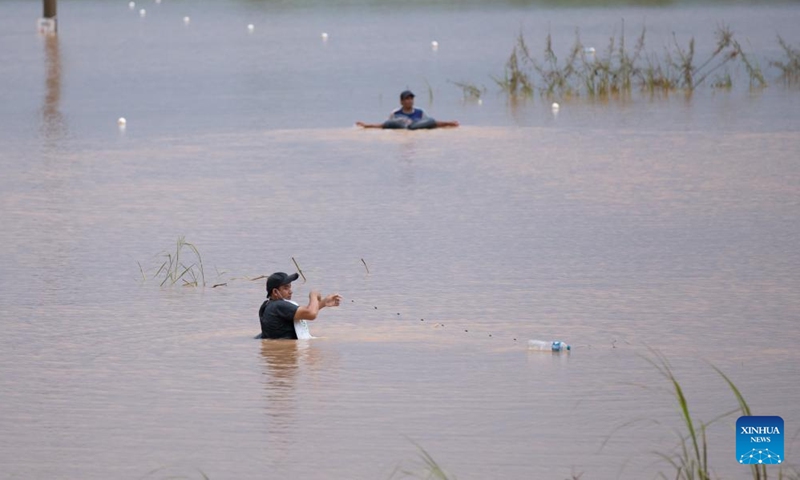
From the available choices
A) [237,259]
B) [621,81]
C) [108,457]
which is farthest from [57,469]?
[621,81]

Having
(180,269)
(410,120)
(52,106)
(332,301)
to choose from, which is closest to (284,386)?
(332,301)

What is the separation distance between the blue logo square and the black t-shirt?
412 cm

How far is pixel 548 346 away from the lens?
1062cm

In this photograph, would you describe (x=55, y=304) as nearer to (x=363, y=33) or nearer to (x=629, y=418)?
(x=629, y=418)

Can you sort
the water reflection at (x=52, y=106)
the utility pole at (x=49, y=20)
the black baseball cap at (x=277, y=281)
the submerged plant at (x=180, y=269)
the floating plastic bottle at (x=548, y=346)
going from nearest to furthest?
1. the floating plastic bottle at (x=548, y=346)
2. the black baseball cap at (x=277, y=281)
3. the submerged plant at (x=180, y=269)
4. the water reflection at (x=52, y=106)
5. the utility pole at (x=49, y=20)

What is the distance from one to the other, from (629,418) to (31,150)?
15218 mm

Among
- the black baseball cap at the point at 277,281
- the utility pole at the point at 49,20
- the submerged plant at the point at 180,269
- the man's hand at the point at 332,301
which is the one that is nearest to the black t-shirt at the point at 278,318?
the black baseball cap at the point at 277,281

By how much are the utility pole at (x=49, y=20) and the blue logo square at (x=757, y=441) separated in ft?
149

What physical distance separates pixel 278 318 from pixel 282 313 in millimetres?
54

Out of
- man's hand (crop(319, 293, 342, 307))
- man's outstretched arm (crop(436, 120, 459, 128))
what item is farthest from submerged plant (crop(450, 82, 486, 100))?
man's hand (crop(319, 293, 342, 307))

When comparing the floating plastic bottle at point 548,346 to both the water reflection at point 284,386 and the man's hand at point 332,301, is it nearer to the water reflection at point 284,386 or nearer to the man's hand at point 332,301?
the man's hand at point 332,301

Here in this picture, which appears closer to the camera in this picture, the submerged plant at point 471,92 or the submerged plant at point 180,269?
the submerged plant at point 180,269

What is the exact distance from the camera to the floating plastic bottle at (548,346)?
34.7ft

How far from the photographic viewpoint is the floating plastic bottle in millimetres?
10562
